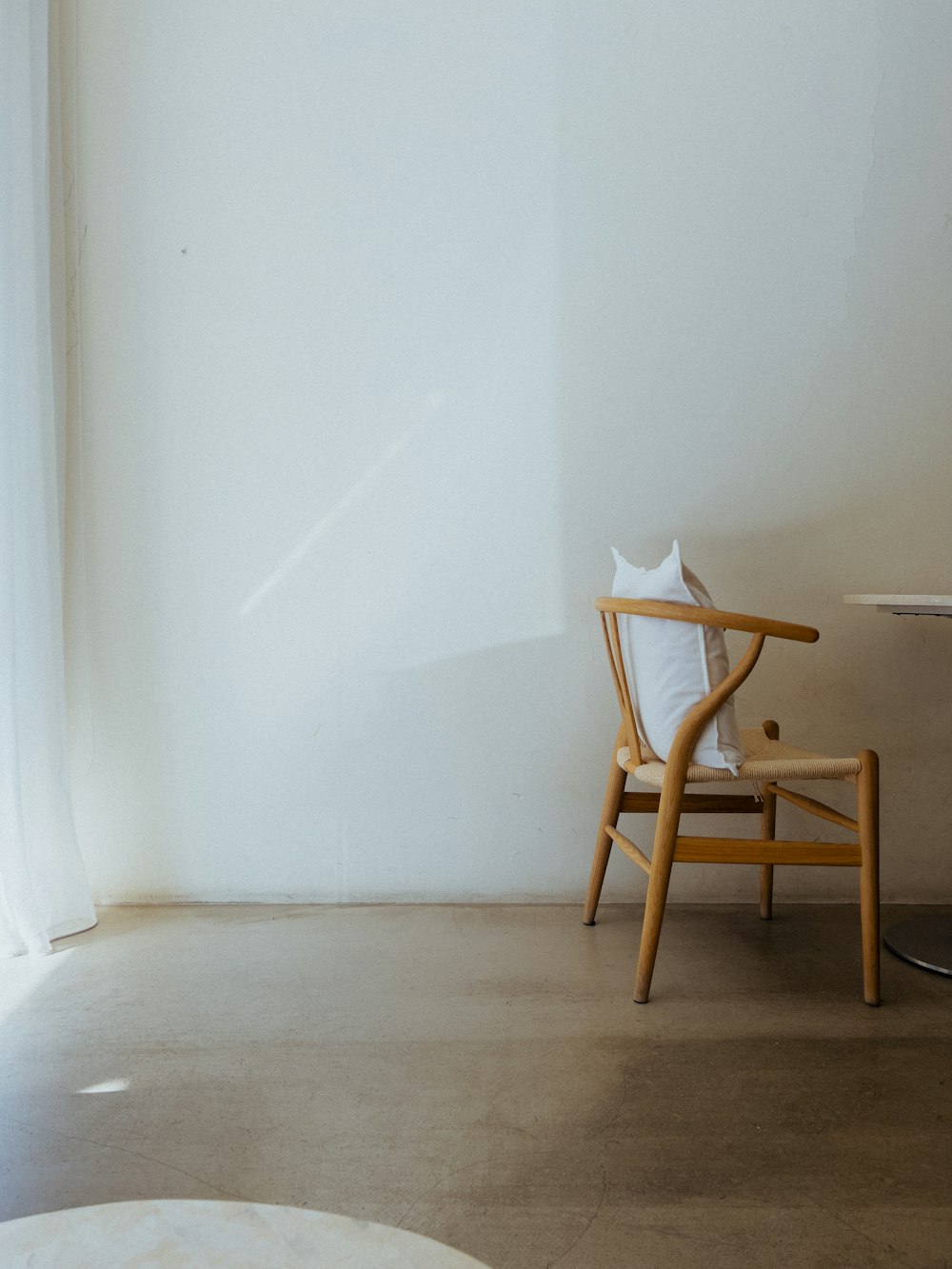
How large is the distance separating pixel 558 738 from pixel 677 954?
646mm

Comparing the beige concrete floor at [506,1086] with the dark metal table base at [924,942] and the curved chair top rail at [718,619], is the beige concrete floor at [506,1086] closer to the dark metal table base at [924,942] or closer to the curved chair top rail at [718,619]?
the dark metal table base at [924,942]

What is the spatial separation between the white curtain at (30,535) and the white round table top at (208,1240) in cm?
110

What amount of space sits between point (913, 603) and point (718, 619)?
0.44 m

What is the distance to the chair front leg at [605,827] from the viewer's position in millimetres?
2311

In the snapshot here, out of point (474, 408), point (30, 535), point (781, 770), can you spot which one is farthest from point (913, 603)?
point (30, 535)

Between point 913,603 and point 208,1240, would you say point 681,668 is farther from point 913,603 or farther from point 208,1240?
point 208,1240

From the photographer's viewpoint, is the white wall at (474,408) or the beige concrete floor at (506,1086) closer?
the beige concrete floor at (506,1086)

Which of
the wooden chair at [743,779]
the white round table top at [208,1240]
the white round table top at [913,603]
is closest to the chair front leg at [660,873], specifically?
the wooden chair at [743,779]

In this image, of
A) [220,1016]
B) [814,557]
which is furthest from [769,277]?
[220,1016]

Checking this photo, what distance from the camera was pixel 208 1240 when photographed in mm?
1218

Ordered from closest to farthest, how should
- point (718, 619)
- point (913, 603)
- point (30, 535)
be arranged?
point (718, 619) → point (913, 603) → point (30, 535)

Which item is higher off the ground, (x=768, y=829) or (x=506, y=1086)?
(x=768, y=829)

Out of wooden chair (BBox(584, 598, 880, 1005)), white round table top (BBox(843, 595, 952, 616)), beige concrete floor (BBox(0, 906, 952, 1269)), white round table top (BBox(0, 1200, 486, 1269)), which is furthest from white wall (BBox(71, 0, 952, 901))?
white round table top (BBox(0, 1200, 486, 1269))

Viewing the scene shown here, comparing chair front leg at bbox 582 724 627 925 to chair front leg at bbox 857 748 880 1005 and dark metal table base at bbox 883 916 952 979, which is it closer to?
chair front leg at bbox 857 748 880 1005
